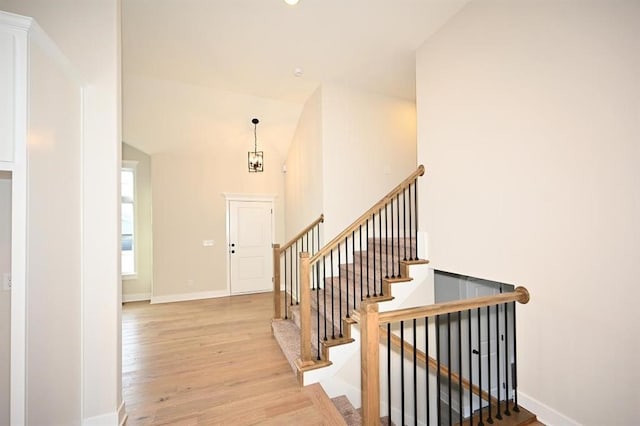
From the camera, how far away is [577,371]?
1758mm

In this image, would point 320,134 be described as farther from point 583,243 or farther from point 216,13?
point 583,243

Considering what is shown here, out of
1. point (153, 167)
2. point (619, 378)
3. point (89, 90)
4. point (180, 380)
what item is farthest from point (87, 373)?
point (153, 167)

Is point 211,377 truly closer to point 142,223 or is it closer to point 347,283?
point 347,283

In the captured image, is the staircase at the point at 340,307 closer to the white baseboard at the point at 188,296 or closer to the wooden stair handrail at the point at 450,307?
the wooden stair handrail at the point at 450,307

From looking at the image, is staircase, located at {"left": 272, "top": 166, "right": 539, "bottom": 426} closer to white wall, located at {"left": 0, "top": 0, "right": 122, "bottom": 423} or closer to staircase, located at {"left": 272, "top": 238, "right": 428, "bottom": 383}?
staircase, located at {"left": 272, "top": 238, "right": 428, "bottom": 383}

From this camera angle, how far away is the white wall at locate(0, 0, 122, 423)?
1865mm

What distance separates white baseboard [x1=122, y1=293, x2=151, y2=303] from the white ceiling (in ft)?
13.2

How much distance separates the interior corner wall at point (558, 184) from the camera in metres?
1.55

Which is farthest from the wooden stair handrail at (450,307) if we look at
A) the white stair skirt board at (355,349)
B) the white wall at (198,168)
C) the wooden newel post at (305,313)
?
the white wall at (198,168)

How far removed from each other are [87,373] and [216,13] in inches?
126

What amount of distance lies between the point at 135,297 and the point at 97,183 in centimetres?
443

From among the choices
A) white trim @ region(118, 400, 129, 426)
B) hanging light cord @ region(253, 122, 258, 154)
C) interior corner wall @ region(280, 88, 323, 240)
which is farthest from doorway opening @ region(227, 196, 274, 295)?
white trim @ region(118, 400, 129, 426)

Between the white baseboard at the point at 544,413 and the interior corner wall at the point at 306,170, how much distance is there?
291 centimetres

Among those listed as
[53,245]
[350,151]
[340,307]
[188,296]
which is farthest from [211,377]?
[350,151]
